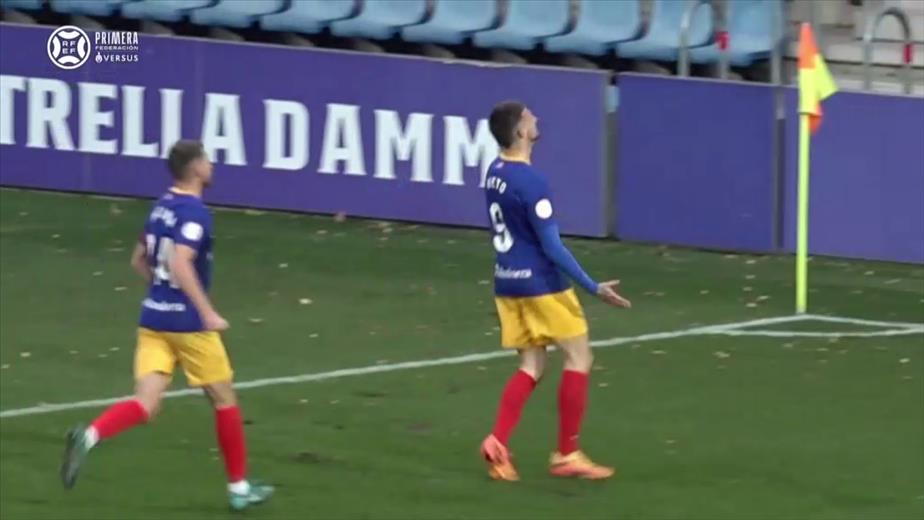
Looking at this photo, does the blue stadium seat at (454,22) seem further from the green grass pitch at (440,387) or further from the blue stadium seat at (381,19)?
the green grass pitch at (440,387)

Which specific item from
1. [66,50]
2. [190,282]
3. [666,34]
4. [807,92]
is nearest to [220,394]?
[190,282]

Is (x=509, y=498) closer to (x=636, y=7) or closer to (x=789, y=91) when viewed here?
(x=789, y=91)

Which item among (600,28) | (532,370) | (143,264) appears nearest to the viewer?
(143,264)

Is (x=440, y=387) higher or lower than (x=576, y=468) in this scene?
higher

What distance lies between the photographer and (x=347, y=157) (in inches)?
734

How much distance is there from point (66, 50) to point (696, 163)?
6.35 meters

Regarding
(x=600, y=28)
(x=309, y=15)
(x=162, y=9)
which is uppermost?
(x=162, y=9)

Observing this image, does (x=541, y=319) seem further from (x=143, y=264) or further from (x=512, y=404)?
(x=143, y=264)

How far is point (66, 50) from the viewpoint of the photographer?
20.0 m

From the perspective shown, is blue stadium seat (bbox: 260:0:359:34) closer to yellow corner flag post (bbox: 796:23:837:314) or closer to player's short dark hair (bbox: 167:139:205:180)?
yellow corner flag post (bbox: 796:23:837:314)

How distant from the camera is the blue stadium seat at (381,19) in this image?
22156mm

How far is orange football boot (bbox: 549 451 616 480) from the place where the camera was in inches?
391

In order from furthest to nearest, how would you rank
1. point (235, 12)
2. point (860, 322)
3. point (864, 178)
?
point (235, 12) → point (864, 178) → point (860, 322)

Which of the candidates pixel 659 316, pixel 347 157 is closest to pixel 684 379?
pixel 659 316
